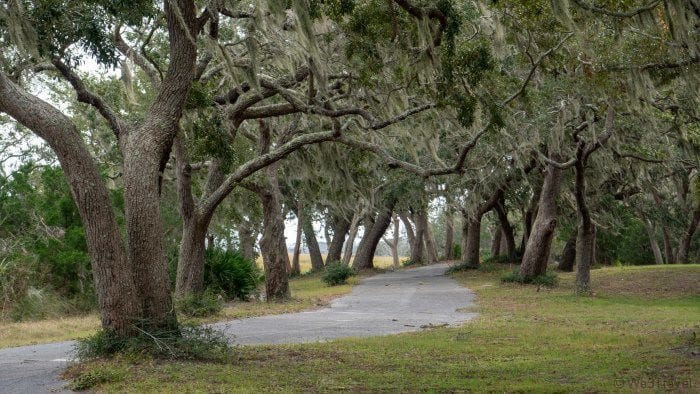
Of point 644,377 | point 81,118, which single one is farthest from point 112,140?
point 644,377

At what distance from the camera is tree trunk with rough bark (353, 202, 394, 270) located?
40.2 m

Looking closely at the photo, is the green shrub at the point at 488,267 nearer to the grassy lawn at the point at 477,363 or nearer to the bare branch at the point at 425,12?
the grassy lawn at the point at 477,363

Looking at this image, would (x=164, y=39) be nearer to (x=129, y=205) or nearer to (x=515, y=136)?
(x=515, y=136)

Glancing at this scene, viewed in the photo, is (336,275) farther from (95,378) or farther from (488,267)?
(95,378)

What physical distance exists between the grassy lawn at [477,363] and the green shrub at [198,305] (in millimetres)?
4987

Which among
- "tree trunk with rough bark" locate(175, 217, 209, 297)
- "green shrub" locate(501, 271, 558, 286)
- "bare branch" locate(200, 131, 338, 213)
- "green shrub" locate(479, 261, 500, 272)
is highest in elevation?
"bare branch" locate(200, 131, 338, 213)

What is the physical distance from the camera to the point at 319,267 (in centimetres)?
4584

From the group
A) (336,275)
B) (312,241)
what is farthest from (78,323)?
(312,241)

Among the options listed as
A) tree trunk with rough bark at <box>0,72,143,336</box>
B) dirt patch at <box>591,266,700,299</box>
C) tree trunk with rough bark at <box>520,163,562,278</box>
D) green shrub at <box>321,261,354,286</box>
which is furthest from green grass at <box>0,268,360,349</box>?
dirt patch at <box>591,266,700,299</box>

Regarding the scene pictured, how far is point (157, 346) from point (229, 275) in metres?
13.5

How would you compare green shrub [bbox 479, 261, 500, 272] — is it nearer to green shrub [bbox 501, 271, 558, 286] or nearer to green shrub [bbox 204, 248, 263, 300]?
green shrub [bbox 501, 271, 558, 286]

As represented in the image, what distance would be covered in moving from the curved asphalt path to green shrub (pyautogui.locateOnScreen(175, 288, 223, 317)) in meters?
0.69

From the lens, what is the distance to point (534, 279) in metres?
26.7

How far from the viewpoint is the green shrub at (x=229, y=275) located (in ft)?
75.5
